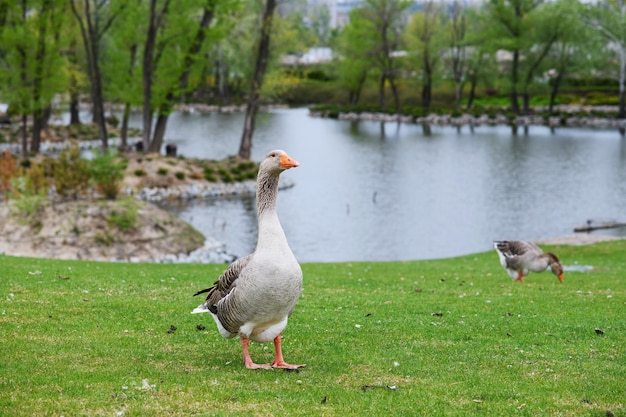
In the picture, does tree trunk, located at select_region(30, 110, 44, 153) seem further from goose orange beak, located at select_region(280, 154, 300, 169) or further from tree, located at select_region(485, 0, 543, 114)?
tree, located at select_region(485, 0, 543, 114)

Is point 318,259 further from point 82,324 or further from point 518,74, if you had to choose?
point 518,74

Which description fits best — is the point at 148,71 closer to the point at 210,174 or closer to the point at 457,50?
the point at 210,174

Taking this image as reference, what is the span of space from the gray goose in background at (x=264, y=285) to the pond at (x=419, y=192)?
21564mm

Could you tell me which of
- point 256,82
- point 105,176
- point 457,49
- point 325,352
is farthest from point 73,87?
point 457,49

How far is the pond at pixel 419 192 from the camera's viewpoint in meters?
36.2

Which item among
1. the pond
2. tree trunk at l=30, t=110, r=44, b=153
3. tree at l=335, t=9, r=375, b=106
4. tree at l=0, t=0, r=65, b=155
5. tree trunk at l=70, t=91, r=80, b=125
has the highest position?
tree at l=335, t=9, r=375, b=106

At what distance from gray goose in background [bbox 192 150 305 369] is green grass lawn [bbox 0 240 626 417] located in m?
0.55

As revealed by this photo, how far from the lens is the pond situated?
119 ft

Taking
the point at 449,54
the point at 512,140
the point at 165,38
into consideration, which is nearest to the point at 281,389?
the point at 165,38

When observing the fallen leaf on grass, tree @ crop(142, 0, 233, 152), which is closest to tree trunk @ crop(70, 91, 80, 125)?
tree @ crop(142, 0, 233, 152)

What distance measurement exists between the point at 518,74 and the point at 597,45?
12.4 metres

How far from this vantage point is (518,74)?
114438 mm

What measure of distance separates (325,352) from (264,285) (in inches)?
84.1

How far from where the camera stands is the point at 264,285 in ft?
30.7
